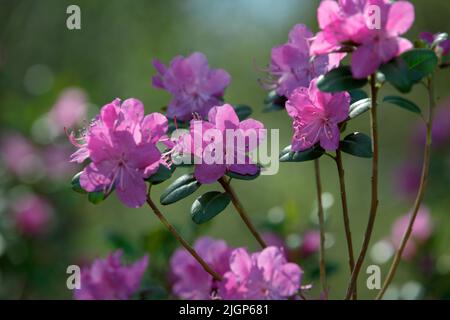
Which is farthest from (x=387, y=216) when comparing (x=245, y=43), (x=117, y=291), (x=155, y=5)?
(x=117, y=291)

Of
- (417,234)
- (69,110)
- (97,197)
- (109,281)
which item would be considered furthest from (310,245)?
(69,110)

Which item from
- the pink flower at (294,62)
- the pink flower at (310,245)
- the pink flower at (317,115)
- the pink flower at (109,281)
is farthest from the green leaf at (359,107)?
the pink flower at (310,245)

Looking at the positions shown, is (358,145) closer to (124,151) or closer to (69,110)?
(124,151)

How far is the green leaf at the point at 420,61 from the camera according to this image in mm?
1233

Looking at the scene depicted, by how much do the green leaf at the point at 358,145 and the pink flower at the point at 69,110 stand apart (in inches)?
77.7

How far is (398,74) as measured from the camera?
1.18 metres

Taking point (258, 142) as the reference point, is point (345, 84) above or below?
above

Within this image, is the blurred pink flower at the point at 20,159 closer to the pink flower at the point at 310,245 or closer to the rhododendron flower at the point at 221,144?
the pink flower at the point at 310,245

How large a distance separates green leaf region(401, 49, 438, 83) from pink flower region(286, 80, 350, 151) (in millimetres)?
120

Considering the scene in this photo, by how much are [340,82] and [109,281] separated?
26.9 inches

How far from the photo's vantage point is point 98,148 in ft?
4.14
